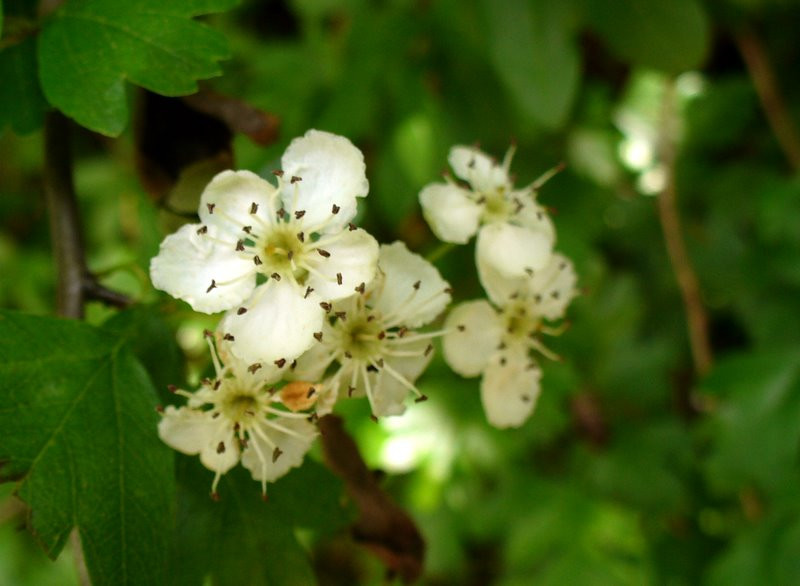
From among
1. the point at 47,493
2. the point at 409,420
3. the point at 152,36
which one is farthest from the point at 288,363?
the point at 409,420

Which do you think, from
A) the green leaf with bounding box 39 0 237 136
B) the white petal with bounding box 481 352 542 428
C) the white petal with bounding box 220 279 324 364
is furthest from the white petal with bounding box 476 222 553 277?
the green leaf with bounding box 39 0 237 136

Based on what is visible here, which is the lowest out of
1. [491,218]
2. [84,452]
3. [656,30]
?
[84,452]

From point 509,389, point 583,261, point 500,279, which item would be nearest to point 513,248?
point 500,279

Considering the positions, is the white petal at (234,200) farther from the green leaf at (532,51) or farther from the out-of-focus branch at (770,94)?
the out-of-focus branch at (770,94)

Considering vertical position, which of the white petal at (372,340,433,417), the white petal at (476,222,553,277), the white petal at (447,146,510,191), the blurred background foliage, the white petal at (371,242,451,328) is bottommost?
the blurred background foliage

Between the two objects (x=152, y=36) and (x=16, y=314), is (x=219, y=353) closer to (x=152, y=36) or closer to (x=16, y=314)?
(x=16, y=314)

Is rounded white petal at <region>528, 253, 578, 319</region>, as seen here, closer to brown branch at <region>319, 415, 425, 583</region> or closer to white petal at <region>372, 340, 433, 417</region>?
white petal at <region>372, 340, 433, 417</region>

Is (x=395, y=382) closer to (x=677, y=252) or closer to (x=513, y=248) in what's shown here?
(x=513, y=248)
